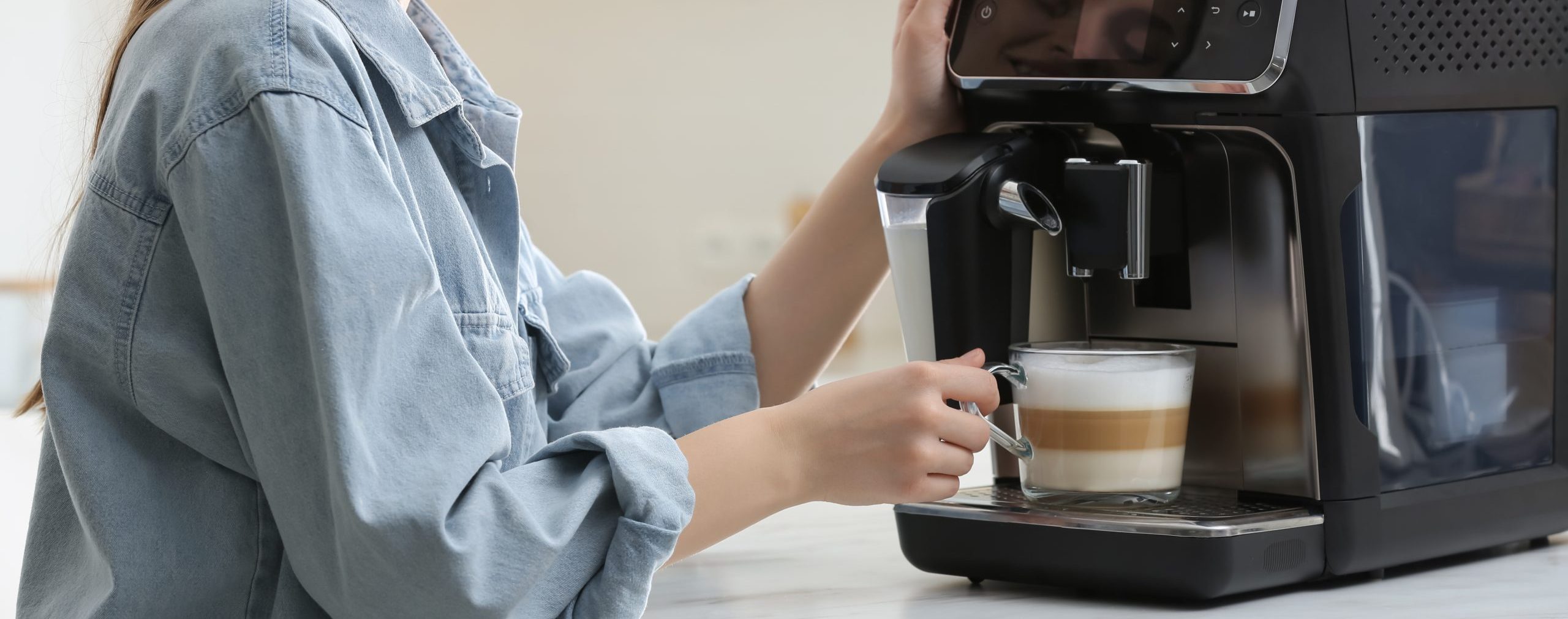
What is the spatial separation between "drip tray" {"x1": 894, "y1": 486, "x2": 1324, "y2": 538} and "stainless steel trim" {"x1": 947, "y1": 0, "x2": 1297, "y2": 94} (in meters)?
0.20

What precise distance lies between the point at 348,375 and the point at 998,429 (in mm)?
317

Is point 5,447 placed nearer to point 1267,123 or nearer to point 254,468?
point 254,468

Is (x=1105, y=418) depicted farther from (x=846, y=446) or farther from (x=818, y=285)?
(x=818, y=285)

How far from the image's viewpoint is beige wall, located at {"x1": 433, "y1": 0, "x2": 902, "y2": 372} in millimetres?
2434

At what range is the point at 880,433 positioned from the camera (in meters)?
0.60

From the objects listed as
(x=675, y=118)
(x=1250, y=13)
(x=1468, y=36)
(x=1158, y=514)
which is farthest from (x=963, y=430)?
(x=675, y=118)

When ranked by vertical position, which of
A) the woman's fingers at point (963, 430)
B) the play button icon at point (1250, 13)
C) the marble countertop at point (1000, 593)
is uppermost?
the play button icon at point (1250, 13)

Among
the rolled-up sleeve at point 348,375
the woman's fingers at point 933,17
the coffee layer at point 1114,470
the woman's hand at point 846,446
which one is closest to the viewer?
the rolled-up sleeve at point 348,375

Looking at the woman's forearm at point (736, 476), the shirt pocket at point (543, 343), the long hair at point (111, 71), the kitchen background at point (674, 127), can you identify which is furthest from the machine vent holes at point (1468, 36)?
the kitchen background at point (674, 127)

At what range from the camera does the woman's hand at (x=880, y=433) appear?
1.95ft

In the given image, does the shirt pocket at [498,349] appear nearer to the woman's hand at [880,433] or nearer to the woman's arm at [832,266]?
the woman's hand at [880,433]

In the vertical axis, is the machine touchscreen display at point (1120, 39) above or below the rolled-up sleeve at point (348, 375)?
above

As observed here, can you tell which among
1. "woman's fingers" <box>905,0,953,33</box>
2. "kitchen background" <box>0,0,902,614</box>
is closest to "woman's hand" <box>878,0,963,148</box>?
"woman's fingers" <box>905,0,953,33</box>

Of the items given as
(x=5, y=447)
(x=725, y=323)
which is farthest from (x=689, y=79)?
(x=725, y=323)
